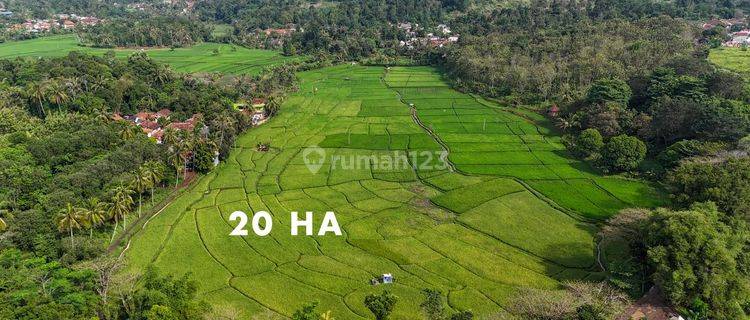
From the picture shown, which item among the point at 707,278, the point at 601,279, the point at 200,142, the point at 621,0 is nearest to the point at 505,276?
the point at 601,279

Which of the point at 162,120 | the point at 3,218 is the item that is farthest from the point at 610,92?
the point at 3,218

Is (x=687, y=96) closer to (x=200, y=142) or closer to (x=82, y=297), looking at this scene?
(x=200, y=142)

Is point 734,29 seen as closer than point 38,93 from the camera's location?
No

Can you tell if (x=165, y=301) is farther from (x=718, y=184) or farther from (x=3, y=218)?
(x=718, y=184)

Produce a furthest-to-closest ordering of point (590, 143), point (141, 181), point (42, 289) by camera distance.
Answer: point (590, 143)
point (141, 181)
point (42, 289)

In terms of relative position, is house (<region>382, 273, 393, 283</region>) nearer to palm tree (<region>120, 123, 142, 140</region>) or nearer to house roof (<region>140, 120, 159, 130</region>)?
palm tree (<region>120, 123, 142, 140</region>)

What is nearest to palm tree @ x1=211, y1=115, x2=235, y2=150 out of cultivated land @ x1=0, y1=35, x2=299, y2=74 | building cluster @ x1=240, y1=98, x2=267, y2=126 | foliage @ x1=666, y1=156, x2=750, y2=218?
building cluster @ x1=240, y1=98, x2=267, y2=126

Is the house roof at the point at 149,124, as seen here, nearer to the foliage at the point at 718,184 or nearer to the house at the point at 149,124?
the house at the point at 149,124

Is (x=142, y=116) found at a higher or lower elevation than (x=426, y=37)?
lower
